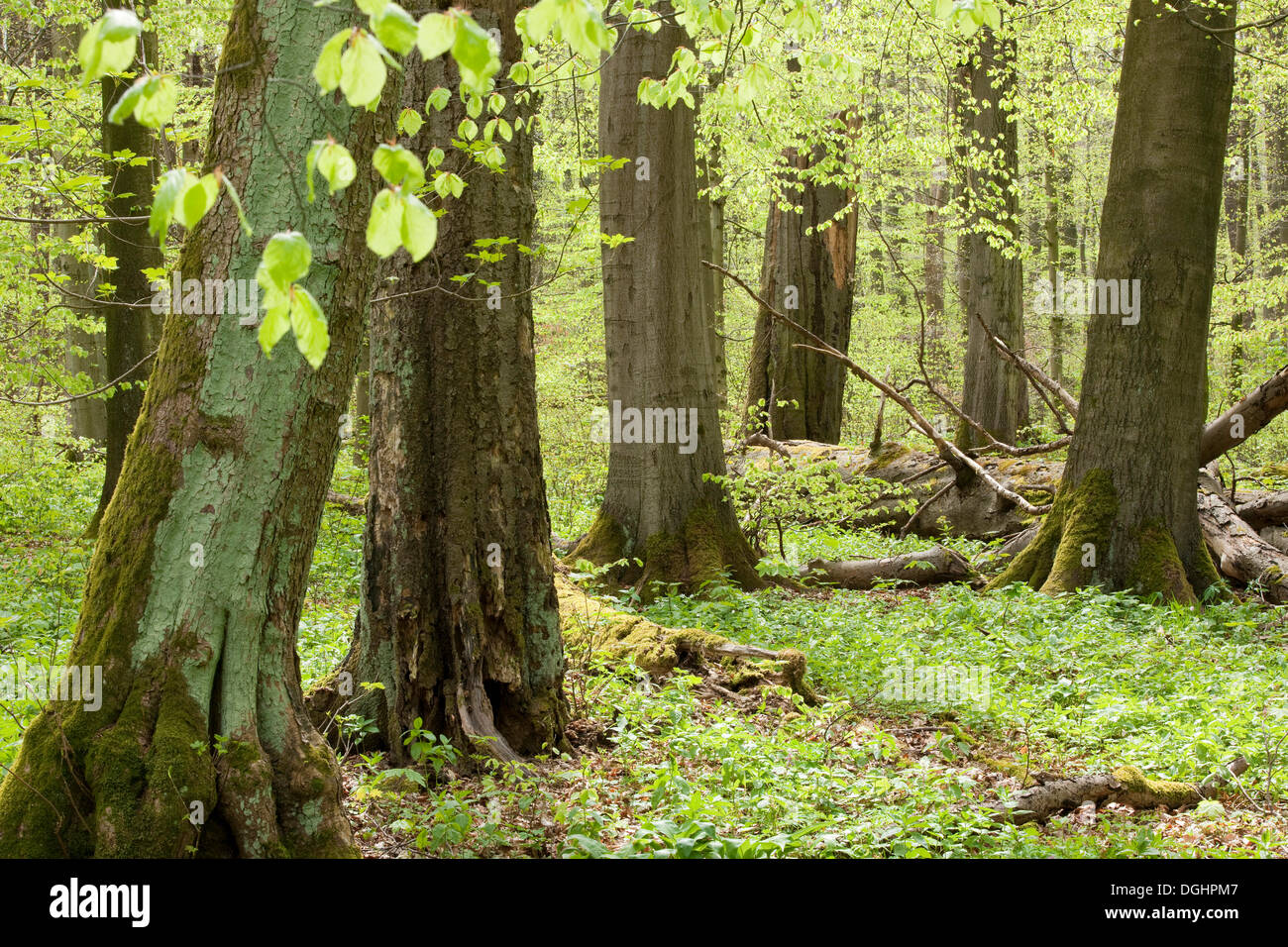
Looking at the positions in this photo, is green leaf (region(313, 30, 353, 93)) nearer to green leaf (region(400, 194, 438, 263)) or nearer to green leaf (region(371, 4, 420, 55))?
green leaf (region(371, 4, 420, 55))

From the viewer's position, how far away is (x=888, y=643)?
7062 millimetres

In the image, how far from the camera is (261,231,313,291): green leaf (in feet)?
5.13

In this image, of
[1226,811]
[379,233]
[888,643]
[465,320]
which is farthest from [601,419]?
[379,233]

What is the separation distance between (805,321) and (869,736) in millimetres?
10285

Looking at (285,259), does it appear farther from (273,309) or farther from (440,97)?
(440,97)

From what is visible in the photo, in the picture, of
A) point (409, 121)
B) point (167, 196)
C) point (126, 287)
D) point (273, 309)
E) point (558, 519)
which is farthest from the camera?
point (558, 519)

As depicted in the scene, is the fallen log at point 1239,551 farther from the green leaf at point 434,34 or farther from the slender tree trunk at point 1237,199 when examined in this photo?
the slender tree trunk at point 1237,199

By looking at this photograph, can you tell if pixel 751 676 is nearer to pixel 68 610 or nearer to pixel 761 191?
pixel 68 610

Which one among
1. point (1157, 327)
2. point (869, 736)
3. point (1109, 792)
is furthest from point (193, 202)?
point (1157, 327)

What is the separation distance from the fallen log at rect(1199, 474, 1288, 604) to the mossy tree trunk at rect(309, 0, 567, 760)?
7.18 m

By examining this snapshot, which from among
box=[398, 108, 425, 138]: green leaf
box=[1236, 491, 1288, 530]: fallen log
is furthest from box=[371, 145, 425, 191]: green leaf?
box=[1236, 491, 1288, 530]: fallen log

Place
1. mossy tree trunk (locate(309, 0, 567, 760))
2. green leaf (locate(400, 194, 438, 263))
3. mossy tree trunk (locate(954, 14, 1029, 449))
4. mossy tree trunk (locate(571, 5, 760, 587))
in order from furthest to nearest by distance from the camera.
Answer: mossy tree trunk (locate(954, 14, 1029, 449))
mossy tree trunk (locate(571, 5, 760, 587))
mossy tree trunk (locate(309, 0, 567, 760))
green leaf (locate(400, 194, 438, 263))
